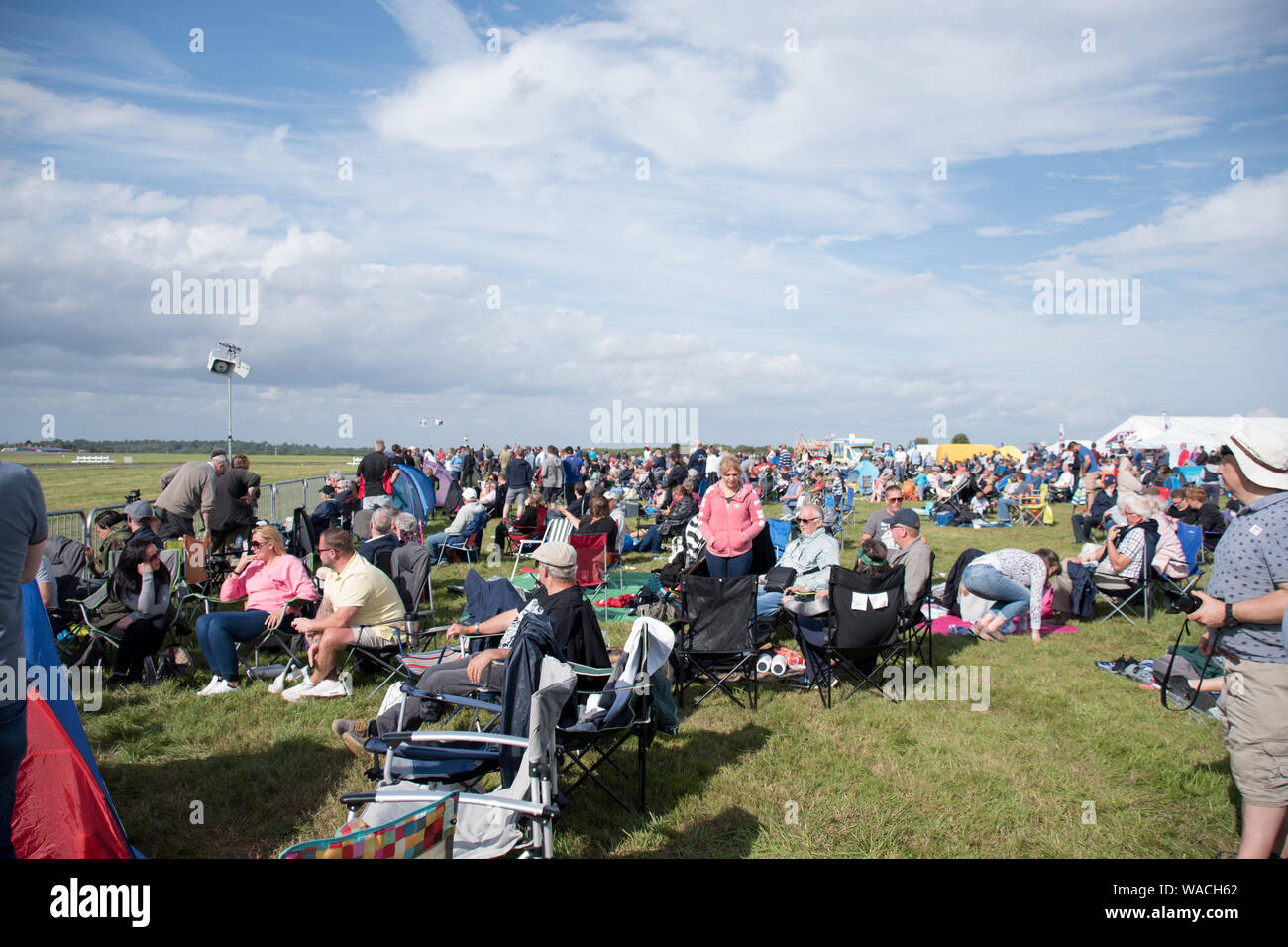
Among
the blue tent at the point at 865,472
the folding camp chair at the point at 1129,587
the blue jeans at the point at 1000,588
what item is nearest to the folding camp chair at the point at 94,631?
the blue jeans at the point at 1000,588

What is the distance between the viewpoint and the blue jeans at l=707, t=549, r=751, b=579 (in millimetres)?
6676

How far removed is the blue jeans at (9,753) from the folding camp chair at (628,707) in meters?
1.98

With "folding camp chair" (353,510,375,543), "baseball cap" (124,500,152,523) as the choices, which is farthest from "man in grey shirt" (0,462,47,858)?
"folding camp chair" (353,510,375,543)

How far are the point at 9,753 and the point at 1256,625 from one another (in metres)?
4.05

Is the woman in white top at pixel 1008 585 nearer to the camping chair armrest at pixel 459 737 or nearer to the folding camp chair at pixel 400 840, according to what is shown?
the camping chair armrest at pixel 459 737

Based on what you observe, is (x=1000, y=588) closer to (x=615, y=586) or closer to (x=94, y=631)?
(x=615, y=586)

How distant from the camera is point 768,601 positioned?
6598 millimetres

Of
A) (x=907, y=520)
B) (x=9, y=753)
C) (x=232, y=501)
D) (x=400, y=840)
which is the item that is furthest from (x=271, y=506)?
(x=400, y=840)

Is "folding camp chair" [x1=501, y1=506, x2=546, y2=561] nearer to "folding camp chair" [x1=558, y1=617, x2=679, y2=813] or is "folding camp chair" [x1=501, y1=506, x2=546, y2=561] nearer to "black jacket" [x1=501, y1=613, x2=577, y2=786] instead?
"folding camp chair" [x1=558, y1=617, x2=679, y2=813]

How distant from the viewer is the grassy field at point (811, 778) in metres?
3.45
